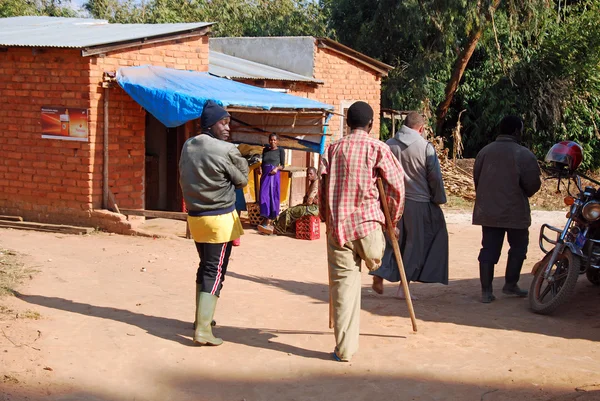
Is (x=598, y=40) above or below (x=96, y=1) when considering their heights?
below

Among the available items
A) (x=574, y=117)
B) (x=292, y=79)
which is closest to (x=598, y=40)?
(x=574, y=117)

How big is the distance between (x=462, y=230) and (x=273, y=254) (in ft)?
14.1

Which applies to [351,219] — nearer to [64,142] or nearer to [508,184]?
[508,184]

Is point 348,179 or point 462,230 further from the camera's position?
point 462,230

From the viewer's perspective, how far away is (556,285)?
246 inches

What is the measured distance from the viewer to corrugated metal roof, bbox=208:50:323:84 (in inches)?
548

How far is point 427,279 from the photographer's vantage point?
663 centimetres

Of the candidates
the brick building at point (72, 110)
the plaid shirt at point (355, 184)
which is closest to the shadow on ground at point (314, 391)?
the plaid shirt at point (355, 184)

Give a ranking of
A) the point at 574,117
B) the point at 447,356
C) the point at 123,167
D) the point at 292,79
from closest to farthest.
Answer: the point at 447,356 → the point at 123,167 → the point at 292,79 → the point at 574,117

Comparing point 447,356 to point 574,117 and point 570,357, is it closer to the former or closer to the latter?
point 570,357

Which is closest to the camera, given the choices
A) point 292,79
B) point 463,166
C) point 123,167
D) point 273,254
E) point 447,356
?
point 447,356

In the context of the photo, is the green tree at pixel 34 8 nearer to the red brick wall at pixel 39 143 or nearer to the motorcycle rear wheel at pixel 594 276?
the red brick wall at pixel 39 143

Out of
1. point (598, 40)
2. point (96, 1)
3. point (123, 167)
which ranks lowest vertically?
point (123, 167)

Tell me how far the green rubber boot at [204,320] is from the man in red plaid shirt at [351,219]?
3.03ft
